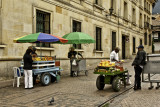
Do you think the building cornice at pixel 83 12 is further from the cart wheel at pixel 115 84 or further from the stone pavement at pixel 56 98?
the cart wheel at pixel 115 84

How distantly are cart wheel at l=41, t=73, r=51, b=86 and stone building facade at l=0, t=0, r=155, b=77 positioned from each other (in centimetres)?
224

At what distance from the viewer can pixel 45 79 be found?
8992 millimetres

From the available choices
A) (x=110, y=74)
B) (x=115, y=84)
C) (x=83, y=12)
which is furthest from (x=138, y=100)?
(x=83, y=12)

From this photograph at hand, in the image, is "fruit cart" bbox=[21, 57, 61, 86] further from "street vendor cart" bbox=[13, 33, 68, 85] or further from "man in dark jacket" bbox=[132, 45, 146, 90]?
"man in dark jacket" bbox=[132, 45, 146, 90]

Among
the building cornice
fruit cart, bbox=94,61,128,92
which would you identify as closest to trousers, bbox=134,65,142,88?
fruit cart, bbox=94,61,128,92

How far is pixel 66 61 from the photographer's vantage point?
14.5 m

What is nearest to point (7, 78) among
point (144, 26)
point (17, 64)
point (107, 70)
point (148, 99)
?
point (17, 64)

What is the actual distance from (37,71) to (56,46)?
5241 millimetres

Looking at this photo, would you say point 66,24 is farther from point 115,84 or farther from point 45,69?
point 115,84

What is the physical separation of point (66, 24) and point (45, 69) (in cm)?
638

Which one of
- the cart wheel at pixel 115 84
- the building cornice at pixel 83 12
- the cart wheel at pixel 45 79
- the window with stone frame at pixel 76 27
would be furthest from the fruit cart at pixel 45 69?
the window with stone frame at pixel 76 27

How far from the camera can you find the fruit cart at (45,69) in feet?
28.5

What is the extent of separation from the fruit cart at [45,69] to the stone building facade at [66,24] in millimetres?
2076

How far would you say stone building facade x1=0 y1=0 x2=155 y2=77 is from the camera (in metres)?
10.2
